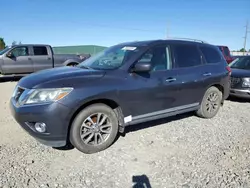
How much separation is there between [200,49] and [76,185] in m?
3.89

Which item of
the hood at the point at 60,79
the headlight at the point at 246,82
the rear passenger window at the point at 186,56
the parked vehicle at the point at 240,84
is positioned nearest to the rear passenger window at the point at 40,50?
the hood at the point at 60,79

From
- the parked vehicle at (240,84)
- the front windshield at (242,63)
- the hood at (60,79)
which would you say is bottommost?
the parked vehicle at (240,84)

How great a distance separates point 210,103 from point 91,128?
3.07m

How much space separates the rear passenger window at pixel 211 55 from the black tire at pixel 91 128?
2771 mm

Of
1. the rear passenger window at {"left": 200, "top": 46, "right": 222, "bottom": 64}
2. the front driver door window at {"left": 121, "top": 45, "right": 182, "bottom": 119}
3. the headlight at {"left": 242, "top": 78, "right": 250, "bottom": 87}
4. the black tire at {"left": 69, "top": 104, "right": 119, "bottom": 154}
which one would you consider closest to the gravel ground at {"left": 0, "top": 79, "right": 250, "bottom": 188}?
the black tire at {"left": 69, "top": 104, "right": 119, "bottom": 154}

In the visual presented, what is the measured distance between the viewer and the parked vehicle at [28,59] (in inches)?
413

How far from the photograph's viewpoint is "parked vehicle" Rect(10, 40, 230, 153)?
9.90ft

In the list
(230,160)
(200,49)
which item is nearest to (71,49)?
(200,49)

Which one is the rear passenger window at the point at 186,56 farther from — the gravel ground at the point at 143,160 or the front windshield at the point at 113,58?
the gravel ground at the point at 143,160

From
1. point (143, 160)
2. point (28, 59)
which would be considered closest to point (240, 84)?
point (143, 160)

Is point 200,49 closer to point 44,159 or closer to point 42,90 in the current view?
point 42,90

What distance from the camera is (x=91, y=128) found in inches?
132

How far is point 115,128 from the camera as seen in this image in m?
3.57

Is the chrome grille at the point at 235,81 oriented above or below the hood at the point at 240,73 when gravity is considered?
below
